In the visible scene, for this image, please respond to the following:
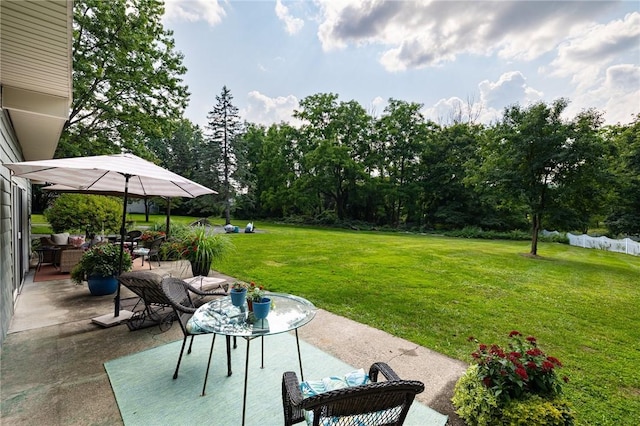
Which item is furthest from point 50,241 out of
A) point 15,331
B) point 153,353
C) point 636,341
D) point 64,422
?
point 636,341

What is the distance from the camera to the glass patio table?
80.6 inches

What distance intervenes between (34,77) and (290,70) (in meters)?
11.3

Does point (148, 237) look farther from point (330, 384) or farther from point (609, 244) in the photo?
point (609, 244)

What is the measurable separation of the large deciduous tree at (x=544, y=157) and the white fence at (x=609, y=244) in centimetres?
767

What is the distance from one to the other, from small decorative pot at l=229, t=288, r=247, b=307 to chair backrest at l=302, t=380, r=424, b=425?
1357mm

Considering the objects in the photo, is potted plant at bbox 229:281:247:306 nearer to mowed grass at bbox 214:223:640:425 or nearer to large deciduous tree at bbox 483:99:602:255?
mowed grass at bbox 214:223:640:425

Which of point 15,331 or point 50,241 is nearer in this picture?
point 15,331

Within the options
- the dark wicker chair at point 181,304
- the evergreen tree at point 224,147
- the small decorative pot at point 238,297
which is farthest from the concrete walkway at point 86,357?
the evergreen tree at point 224,147

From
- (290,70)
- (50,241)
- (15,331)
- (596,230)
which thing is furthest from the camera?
(596,230)

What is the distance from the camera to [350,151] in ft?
81.9

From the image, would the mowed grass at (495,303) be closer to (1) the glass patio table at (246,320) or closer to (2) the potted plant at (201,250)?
(2) the potted plant at (201,250)

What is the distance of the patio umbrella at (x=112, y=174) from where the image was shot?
3.20 m

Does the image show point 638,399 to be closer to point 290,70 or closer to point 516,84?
point 290,70

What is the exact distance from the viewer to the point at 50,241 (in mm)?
7062
